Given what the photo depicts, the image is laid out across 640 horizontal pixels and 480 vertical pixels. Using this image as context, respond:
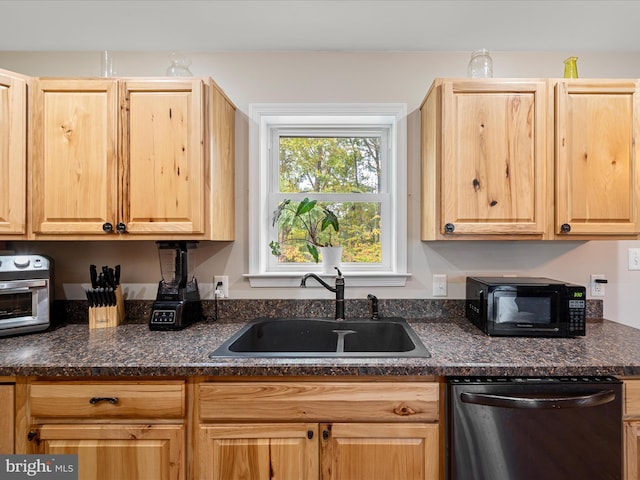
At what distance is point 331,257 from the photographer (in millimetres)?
1963

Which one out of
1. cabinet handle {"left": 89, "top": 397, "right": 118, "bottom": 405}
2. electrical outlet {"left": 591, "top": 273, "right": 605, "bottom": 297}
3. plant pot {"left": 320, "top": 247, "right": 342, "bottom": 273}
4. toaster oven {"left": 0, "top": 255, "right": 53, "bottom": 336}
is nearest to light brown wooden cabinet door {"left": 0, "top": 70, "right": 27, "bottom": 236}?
toaster oven {"left": 0, "top": 255, "right": 53, "bottom": 336}

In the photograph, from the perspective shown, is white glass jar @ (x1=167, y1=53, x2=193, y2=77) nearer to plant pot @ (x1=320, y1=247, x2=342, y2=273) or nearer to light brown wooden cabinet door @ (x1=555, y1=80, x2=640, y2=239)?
plant pot @ (x1=320, y1=247, x2=342, y2=273)

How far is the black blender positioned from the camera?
1686 mm

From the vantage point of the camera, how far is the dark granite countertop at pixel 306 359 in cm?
123

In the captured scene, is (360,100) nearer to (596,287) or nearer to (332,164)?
(332,164)

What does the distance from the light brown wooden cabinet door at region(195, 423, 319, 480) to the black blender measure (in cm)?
62

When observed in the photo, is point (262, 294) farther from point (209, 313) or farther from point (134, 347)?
point (134, 347)

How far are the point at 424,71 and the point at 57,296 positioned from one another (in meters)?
2.45

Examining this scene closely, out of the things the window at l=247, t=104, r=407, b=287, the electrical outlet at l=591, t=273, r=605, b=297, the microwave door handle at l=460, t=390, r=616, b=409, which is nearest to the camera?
the microwave door handle at l=460, t=390, r=616, b=409

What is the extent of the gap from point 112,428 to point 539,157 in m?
2.10

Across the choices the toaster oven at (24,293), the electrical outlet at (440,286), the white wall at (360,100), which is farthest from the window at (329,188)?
the toaster oven at (24,293)

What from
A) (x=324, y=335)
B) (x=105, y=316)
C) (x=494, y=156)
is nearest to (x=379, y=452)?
(x=324, y=335)

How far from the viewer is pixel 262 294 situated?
77.8 inches

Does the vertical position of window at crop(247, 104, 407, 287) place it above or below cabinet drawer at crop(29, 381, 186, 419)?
above
